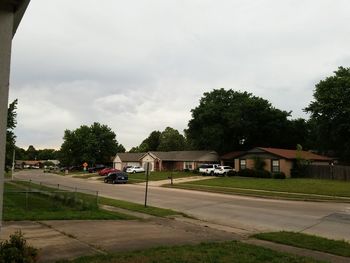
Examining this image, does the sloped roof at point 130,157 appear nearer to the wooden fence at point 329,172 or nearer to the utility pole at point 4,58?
the wooden fence at point 329,172

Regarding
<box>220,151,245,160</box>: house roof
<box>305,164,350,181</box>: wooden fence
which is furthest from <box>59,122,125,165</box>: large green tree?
<box>305,164,350,181</box>: wooden fence

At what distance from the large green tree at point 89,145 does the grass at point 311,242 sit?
95.6 meters

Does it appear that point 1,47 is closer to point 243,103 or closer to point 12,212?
point 12,212

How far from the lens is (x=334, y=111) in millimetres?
59875

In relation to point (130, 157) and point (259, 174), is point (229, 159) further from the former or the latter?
point (130, 157)

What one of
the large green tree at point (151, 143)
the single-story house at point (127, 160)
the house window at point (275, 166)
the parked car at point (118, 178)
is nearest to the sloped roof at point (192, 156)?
the single-story house at point (127, 160)

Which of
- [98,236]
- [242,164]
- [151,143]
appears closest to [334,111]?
[242,164]

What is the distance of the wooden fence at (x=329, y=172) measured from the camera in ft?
161

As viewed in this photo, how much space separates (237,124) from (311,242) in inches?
2279

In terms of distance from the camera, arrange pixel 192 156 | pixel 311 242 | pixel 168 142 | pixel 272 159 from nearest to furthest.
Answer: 1. pixel 311 242
2. pixel 272 159
3. pixel 192 156
4. pixel 168 142

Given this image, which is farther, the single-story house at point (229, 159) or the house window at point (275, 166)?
the single-story house at point (229, 159)

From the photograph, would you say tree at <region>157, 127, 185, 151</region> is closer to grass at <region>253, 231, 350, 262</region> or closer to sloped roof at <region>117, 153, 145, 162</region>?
sloped roof at <region>117, 153, 145, 162</region>

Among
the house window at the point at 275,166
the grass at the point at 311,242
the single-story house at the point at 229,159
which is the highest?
the single-story house at the point at 229,159

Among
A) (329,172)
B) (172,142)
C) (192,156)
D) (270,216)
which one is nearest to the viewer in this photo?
(270,216)
